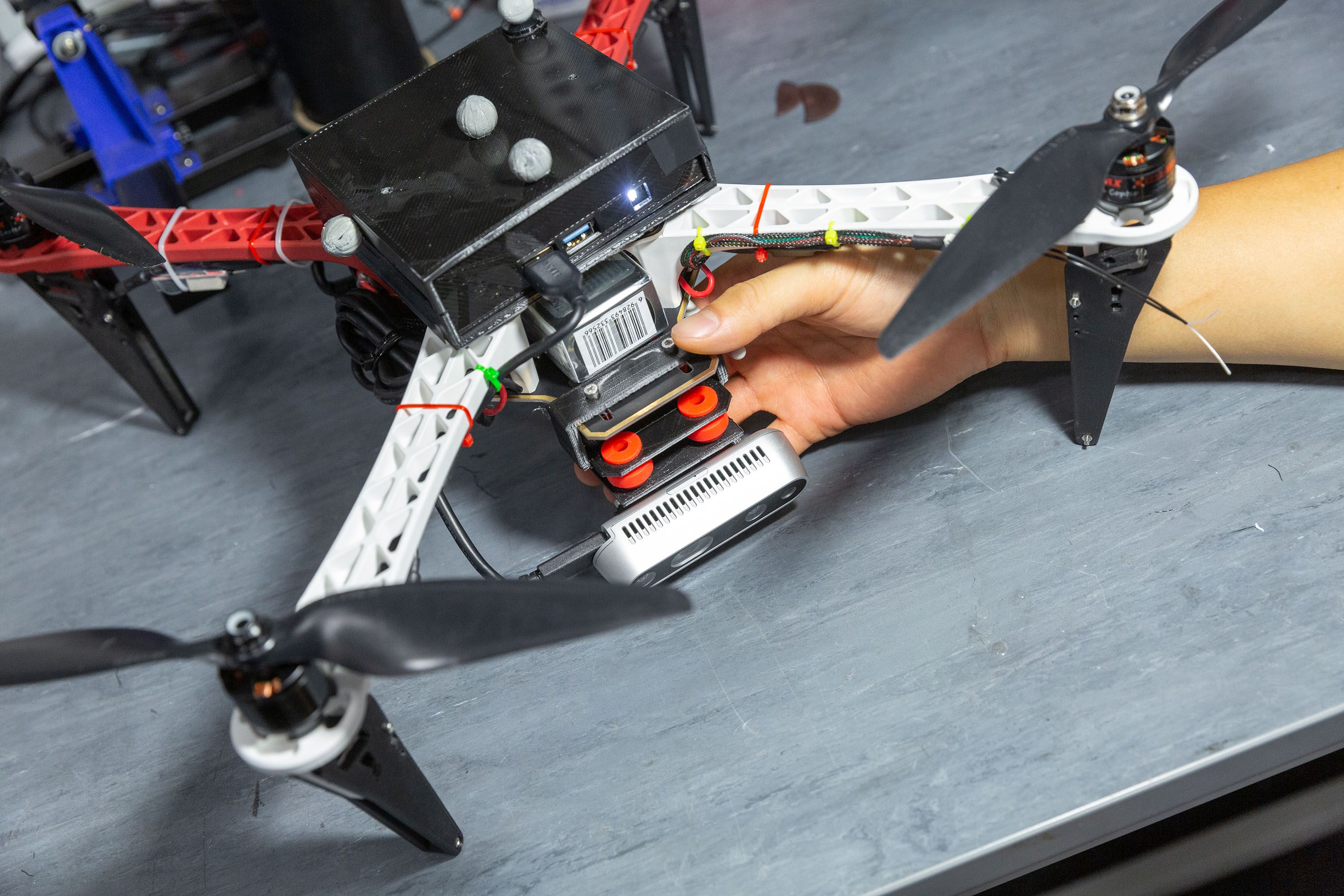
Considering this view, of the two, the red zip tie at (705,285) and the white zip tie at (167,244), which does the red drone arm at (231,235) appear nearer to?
the white zip tie at (167,244)

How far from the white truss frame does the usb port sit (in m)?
0.06

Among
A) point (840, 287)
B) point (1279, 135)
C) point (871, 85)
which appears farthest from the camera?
point (871, 85)

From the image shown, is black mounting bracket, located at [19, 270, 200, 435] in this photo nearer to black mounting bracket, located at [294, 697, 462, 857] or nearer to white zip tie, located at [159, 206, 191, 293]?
white zip tie, located at [159, 206, 191, 293]

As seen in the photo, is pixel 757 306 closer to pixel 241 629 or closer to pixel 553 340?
pixel 553 340

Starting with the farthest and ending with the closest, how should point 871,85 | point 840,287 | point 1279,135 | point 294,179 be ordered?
1. point 294,179
2. point 871,85
3. point 1279,135
4. point 840,287

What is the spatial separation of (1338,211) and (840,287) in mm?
583

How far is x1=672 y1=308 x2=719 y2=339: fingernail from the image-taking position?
118 cm

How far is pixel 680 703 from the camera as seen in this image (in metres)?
1.17

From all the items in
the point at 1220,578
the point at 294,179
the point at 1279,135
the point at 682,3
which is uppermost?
the point at 682,3

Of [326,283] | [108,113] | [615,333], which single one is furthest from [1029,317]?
[108,113]

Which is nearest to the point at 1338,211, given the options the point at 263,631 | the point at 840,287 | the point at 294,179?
the point at 840,287

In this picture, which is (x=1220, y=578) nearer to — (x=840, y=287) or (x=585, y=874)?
(x=840, y=287)

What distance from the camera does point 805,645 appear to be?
1184mm

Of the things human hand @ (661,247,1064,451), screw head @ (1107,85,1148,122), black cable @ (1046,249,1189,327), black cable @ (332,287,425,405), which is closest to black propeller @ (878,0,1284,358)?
screw head @ (1107,85,1148,122)
